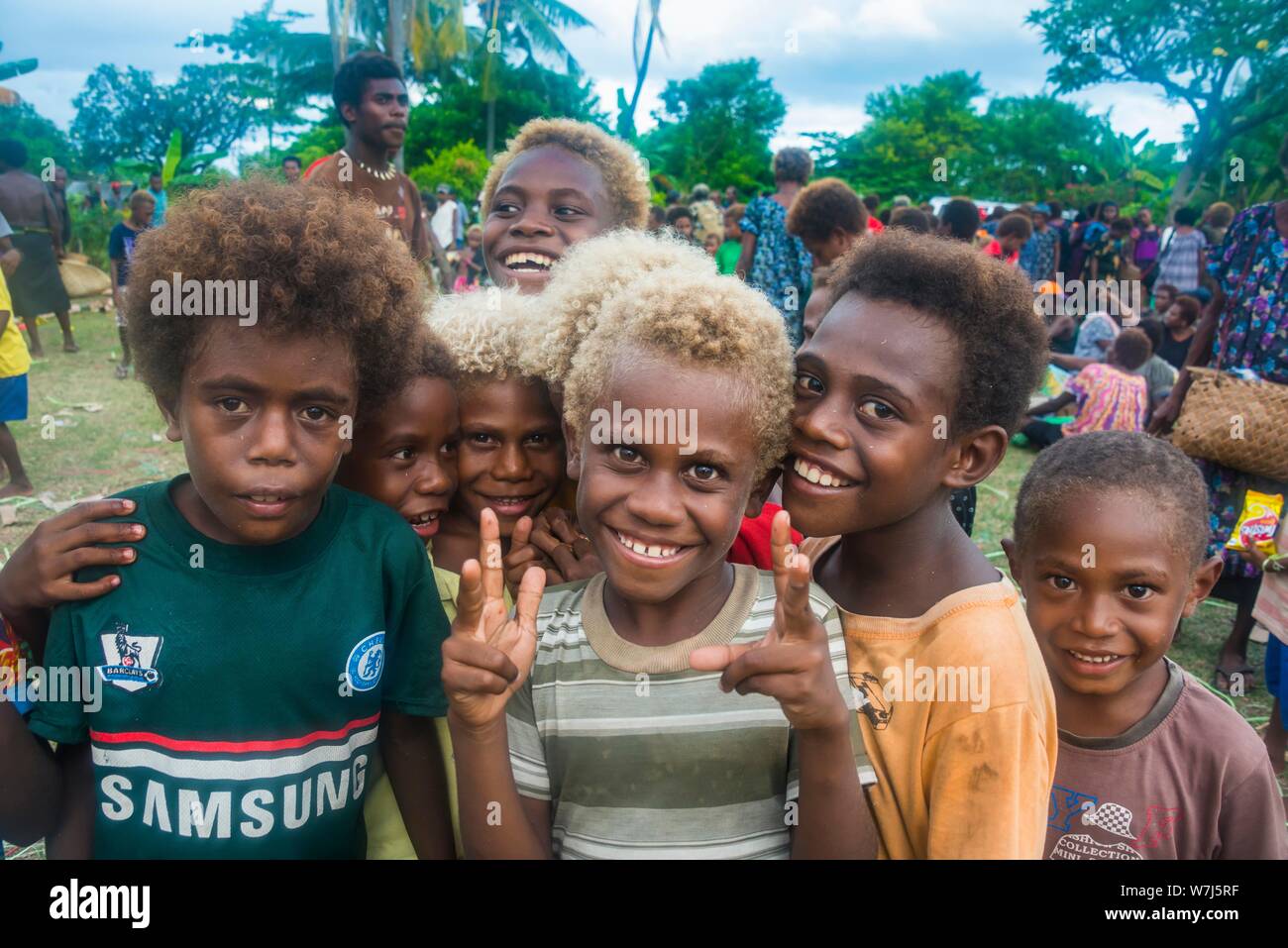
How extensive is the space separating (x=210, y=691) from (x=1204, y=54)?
100ft

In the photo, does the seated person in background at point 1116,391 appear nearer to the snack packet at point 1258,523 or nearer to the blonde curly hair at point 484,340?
the snack packet at point 1258,523

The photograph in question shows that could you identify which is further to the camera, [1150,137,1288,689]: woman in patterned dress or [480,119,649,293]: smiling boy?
[1150,137,1288,689]: woman in patterned dress

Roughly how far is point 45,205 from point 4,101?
354 centimetres

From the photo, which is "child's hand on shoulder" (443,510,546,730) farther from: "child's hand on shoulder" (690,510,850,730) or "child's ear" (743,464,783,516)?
"child's ear" (743,464,783,516)

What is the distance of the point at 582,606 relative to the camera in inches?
70.6

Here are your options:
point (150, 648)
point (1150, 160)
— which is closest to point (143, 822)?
point (150, 648)

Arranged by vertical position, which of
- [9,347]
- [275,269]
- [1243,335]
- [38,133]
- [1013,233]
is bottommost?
[275,269]

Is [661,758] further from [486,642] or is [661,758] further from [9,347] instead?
[9,347]

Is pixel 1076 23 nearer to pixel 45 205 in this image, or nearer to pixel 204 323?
pixel 45 205

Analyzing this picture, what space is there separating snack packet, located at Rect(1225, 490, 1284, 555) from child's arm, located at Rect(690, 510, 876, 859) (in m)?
3.25

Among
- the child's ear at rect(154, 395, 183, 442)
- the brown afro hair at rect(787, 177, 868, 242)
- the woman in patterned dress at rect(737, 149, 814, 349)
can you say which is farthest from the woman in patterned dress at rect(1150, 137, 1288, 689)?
the child's ear at rect(154, 395, 183, 442)

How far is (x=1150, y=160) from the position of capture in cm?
4125

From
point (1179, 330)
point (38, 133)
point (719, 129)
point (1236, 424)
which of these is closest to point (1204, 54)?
point (719, 129)

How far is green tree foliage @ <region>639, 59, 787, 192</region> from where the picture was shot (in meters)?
32.0
